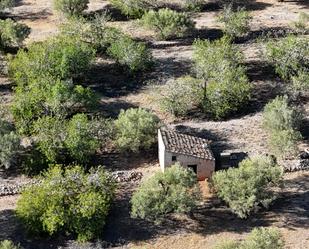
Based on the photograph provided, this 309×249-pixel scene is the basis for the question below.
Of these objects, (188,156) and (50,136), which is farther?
(50,136)

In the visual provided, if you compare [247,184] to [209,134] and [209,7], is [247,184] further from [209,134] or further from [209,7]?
[209,7]

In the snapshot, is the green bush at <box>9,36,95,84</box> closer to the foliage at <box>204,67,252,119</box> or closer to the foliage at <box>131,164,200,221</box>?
the foliage at <box>204,67,252,119</box>

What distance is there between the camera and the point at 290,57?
55250 millimetres

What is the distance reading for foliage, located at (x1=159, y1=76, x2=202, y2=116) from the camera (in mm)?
51094

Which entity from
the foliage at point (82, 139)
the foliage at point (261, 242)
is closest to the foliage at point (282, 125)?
the foliage at point (261, 242)

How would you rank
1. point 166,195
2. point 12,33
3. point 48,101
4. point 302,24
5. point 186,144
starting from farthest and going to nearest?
point 302,24, point 12,33, point 48,101, point 186,144, point 166,195

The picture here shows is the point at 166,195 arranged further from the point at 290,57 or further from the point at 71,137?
the point at 290,57

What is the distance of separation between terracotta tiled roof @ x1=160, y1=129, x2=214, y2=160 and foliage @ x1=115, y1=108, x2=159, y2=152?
1.13 metres

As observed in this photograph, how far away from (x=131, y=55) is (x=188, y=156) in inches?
589

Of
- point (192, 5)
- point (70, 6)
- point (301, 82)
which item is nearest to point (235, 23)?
point (192, 5)

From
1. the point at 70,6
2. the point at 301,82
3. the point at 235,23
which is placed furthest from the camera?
the point at 70,6

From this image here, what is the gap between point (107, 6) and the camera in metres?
72.0

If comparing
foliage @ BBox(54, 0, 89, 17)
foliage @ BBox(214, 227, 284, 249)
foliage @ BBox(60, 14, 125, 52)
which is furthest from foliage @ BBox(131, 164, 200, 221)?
foliage @ BBox(54, 0, 89, 17)

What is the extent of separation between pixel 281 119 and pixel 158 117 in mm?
9453
